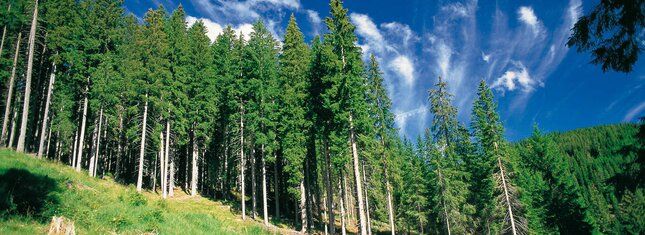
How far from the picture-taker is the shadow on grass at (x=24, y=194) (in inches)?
344

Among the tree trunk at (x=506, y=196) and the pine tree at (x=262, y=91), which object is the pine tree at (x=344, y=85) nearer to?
the pine tree at (x=262, y=91)

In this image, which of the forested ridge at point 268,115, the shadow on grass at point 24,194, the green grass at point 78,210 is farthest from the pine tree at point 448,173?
the shadow on grass at point 24,194

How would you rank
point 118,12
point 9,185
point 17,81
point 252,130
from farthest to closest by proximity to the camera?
point 17,81, point 118,12, point 252,130, point 9,185

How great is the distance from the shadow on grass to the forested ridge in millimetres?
14310

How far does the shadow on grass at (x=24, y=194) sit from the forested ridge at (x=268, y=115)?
46.9 feet

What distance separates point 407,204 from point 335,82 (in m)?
23.3

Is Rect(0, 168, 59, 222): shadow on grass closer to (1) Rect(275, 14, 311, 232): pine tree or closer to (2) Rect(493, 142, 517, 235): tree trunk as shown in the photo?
(1) Rect(275, 14, 311, 232): pine tree

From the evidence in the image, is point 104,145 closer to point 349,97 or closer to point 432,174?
point 349,97

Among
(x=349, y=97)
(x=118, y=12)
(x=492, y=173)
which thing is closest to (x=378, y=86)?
(x=349, y=97)

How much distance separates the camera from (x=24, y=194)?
1002 cm

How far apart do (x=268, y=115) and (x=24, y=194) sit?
18569 millimetres

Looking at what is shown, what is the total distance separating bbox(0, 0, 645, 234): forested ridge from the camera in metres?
24.5

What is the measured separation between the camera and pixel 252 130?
88.3ft

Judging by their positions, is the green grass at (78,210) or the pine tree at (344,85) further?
the pine tree at (344,85)
